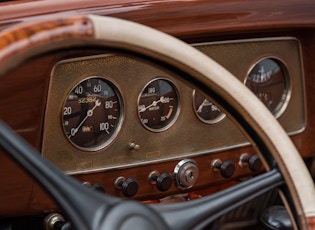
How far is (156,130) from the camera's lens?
187 centimetres

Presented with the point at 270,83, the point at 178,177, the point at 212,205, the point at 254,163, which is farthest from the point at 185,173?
the point at 212,205

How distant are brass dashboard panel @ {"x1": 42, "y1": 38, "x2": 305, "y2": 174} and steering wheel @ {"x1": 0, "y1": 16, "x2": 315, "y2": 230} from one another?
369 mm

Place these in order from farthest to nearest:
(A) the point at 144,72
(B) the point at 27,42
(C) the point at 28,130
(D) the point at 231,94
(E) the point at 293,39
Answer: (E) the point at 293,39, (A) the point at 144,72, (C) the point at 28,130, (D) the point at 231,94, (B) the point at 27,42

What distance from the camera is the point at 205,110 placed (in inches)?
A: 77.9

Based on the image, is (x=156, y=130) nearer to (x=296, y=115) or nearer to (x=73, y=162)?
(x=73, y=162)

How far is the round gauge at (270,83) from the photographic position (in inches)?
82.3

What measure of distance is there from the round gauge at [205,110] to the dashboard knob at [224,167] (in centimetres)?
11

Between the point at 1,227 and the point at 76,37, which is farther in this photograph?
Result: the point at 1,227

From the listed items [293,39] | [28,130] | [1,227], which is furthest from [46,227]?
[293,39]

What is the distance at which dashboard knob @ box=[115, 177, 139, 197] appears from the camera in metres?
1.80

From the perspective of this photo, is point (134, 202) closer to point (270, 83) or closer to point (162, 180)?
point (162, 180)

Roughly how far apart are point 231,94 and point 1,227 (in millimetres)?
767

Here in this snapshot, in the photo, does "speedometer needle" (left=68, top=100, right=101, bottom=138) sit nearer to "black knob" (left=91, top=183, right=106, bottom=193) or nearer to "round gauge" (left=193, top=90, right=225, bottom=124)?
"black knob" (left=91, top=183, right=106, bottom=193)

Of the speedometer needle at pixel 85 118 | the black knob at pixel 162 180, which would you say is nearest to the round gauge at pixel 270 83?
the black knob at pixel 162 180
